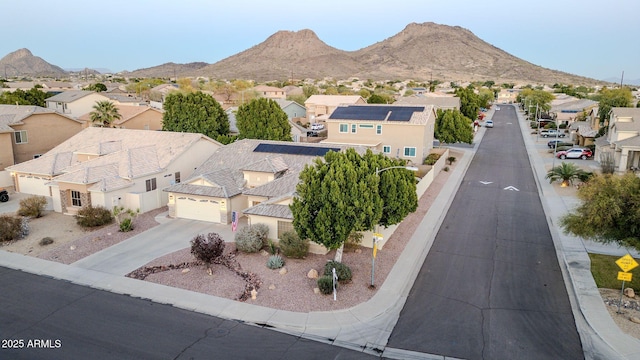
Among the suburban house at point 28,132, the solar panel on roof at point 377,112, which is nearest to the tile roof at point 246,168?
the solar panel on roof at point 377,112

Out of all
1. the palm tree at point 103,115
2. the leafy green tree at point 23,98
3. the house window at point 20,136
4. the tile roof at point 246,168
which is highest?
the leafy green tree at point 23,98

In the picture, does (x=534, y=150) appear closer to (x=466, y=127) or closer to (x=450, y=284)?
(x=466, y=127)

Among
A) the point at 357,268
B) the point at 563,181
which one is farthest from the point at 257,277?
the point at 563,181

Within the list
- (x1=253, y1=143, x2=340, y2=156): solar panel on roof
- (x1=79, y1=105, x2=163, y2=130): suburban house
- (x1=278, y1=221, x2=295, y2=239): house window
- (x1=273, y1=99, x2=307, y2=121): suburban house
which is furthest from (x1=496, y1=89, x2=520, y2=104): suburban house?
(x1=278, y1=221, x2=295, y2=239): house window

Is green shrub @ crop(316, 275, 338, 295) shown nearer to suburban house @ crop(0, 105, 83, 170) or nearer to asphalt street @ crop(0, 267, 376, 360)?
asphalt street @ crop(0, 267, 376, 360)

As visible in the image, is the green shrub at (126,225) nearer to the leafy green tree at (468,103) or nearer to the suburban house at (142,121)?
the suburban house at (142,121)

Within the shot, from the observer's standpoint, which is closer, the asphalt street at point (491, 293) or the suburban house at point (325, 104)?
the asphalt street at point (491, 293)
